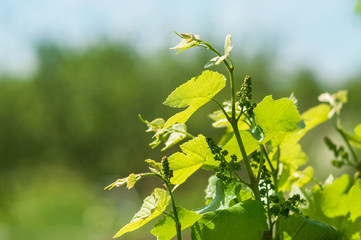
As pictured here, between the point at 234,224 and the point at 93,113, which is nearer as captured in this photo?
the point at 234,224

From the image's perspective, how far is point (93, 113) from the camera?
15.9 m

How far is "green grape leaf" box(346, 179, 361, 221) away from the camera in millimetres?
555

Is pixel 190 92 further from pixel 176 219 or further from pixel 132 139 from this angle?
pixel 132 139

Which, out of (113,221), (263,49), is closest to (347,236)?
(113,221)

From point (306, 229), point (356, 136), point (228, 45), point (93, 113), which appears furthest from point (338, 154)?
point (93, 113)

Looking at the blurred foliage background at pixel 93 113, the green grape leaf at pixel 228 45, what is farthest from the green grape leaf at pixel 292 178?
the blurred foliage background at pixel 93 113

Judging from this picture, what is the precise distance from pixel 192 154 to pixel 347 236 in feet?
0.90

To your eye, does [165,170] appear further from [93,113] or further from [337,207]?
[93,113]

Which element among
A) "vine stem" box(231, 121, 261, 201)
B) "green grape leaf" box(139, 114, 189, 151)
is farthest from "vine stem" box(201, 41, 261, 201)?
"green grape leaf" box(139, 114, 189, 151)

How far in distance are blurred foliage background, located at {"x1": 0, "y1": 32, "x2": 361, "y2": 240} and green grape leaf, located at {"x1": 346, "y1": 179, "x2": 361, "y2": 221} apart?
14.2 m

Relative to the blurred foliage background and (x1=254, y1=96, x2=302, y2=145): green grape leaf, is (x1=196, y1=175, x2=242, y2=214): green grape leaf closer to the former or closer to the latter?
(x1=254, y1=96, x2=302, y2=145): green grape leaf

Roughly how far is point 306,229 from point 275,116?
139mm

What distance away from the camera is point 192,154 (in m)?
0.45

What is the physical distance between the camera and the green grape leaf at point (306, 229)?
0.45m
